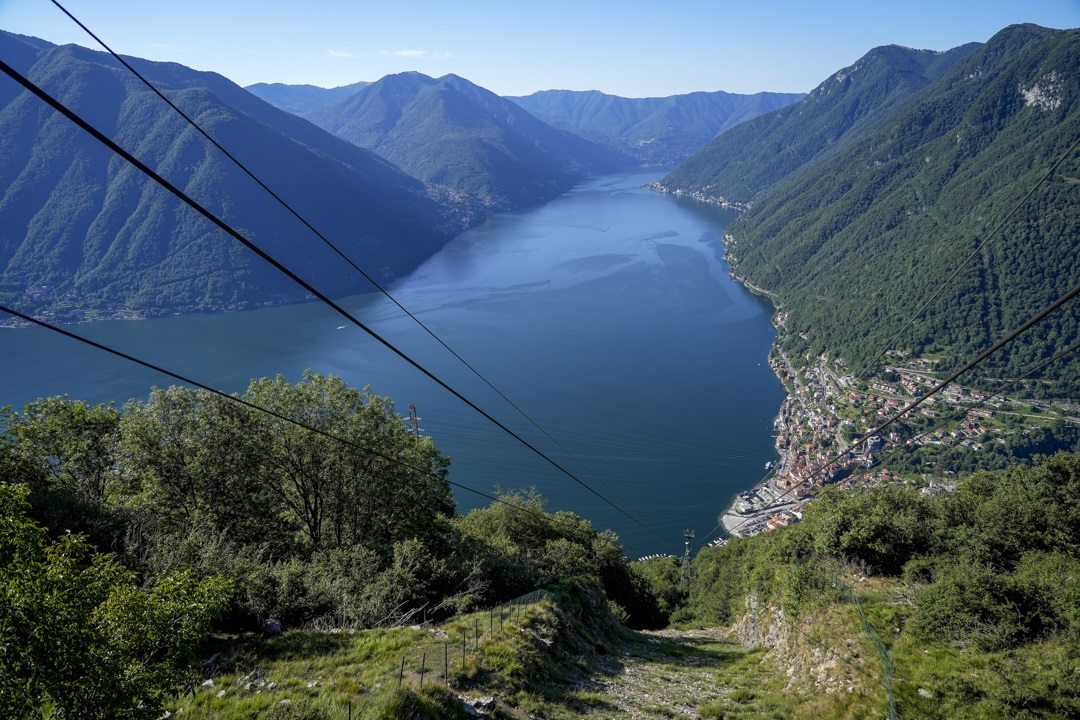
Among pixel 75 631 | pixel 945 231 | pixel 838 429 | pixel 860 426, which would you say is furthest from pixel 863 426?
pixel 75 631

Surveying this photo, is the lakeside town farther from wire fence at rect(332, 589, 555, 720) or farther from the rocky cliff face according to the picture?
wire fence at rect(332, 589, 555, 720)

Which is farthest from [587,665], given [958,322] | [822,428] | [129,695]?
[958,322]

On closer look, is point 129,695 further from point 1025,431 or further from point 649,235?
point 649,235

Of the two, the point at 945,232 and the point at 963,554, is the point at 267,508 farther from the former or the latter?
the point at 945,232

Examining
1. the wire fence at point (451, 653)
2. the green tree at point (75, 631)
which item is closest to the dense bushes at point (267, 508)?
the green tree at point (75, 631)

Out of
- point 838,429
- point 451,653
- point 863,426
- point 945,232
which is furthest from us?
point 945,232

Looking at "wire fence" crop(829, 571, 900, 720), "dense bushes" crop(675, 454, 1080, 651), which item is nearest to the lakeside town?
"dense bushes" crop(675, 454, 1080, 651)

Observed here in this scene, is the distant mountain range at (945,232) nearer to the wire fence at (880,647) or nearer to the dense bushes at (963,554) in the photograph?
the dense bushes at (963,554)
